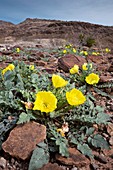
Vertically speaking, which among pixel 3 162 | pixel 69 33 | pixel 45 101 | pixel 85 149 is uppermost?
pixel 69 33

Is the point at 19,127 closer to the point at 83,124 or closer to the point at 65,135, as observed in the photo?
the point at 65,135

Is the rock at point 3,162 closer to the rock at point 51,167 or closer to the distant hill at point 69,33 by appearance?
the rock at point 51,167

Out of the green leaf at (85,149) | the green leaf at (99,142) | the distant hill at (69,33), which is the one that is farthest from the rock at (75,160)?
the distant hill at (69,33)

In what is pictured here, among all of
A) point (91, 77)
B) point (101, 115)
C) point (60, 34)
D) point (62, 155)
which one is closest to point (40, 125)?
point (62, 155)

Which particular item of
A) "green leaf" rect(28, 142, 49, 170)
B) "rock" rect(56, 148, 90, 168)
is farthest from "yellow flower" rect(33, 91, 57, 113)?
"rock" rect(56, 148, 90, 168)

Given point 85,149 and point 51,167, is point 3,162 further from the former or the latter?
point 85,149

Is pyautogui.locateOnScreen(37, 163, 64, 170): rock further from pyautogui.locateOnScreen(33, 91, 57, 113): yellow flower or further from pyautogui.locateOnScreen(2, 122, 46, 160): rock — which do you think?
pyautogui.locateOnScreen(33, 91, 57, 113): yellow flower

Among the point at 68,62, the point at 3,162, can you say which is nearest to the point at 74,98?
the point at 3,162
